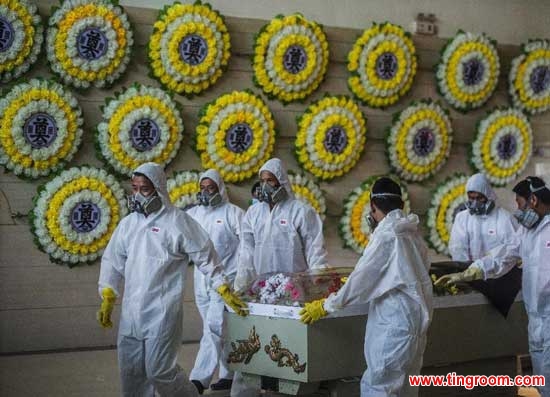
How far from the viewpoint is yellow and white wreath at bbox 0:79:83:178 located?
22.7 feet

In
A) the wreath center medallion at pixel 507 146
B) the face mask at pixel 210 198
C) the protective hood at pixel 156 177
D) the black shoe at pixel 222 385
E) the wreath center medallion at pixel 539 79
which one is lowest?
the black shoe at pixel 222 385

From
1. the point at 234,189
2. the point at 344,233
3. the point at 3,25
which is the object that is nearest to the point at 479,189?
the point at 344,233

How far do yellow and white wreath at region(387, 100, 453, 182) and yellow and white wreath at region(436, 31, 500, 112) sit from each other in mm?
243

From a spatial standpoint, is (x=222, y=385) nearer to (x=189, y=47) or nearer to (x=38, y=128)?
(x=38, y=128)

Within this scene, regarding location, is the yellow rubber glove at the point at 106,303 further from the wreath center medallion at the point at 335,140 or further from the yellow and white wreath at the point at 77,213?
the wreath center medallion at the point at 335,140

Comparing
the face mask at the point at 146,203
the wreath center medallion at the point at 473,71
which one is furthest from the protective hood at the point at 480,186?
the face mask at the point at 146,203

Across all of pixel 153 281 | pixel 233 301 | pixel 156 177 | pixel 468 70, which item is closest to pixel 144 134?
pixel 156 177

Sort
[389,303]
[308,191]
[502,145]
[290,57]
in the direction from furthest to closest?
[502,145]
[308,191]
[290,57]
[389,303]

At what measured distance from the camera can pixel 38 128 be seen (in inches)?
278

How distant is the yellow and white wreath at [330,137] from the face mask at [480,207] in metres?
1.60

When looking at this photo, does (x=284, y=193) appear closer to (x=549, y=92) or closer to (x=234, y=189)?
(x=234, y=189)

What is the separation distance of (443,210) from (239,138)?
258 cm

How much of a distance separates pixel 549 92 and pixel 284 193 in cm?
459

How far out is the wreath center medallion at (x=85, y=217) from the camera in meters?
7.23
